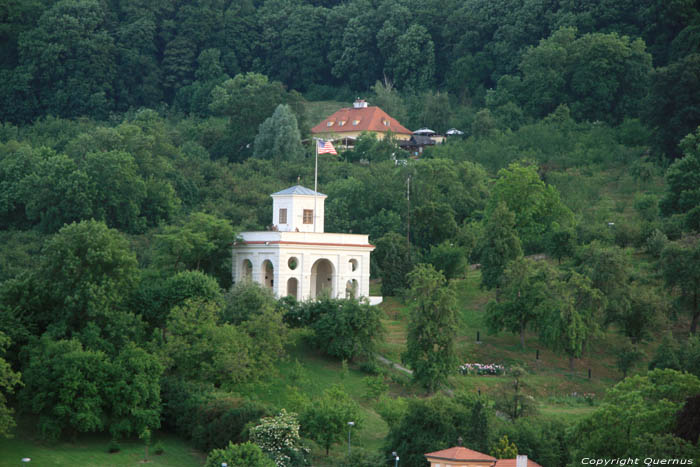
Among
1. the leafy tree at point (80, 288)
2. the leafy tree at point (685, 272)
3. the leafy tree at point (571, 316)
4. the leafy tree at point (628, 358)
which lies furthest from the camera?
the leafy tree at point (685, 272)

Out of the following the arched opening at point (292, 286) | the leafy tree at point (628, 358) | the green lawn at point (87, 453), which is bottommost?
the green lawn at point (87, 453)

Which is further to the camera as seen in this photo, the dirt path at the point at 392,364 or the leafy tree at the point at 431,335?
the dirt path at the point at 392,364

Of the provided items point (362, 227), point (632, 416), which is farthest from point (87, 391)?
point (362, 227)

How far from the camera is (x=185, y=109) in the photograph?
124562mm

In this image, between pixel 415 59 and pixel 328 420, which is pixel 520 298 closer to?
pixel 328 420

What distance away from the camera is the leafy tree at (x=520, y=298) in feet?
209

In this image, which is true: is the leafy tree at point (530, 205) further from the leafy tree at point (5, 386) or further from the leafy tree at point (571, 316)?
the leafy tree at point (5, 386)

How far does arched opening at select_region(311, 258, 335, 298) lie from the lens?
225 feet

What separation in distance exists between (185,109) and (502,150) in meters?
42.4

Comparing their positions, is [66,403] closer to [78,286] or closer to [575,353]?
[78,286]

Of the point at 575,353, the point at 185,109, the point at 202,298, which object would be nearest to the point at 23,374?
the point at 202,298

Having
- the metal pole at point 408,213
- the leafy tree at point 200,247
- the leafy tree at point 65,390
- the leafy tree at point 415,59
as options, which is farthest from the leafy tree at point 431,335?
the leafy tree at point 415,59

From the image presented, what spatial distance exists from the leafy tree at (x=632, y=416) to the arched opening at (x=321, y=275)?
23942 millimetres

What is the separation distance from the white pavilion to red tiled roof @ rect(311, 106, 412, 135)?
40688mm
